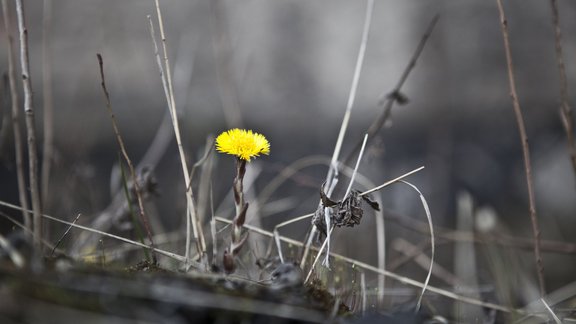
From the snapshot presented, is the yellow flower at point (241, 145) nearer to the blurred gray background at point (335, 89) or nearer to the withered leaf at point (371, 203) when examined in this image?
the withered leaf at point (371, 203)

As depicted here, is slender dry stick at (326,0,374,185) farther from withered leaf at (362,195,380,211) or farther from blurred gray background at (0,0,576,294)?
blurred gray background at (0,0,576,294)

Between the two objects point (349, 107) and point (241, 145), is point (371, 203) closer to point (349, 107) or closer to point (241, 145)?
point (241, 145)

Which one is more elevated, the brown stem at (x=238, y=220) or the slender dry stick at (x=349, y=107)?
the slender dry stick at (x=349, y=107)

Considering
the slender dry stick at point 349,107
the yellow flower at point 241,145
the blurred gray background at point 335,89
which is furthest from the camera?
the blurred gray background at point 335,89

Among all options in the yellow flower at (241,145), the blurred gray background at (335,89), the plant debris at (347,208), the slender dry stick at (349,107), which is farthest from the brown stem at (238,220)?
the blurred gray background at (335,89)

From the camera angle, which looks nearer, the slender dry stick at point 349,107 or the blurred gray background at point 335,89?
the slender dry stick at point 349,107

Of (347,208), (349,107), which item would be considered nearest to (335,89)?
(349,107)

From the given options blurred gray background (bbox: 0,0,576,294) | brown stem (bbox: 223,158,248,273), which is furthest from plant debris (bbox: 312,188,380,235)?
blurred gray background (bbox: 0,0,576,294)

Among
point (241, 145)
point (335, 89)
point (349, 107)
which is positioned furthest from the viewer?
point (335, 89)

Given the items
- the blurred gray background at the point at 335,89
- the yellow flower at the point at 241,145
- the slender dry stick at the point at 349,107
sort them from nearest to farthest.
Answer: the yellow flower at the point at 241,145
the slender dry stick at the point at 349,107
the blurred gray background at the point at 335,89
